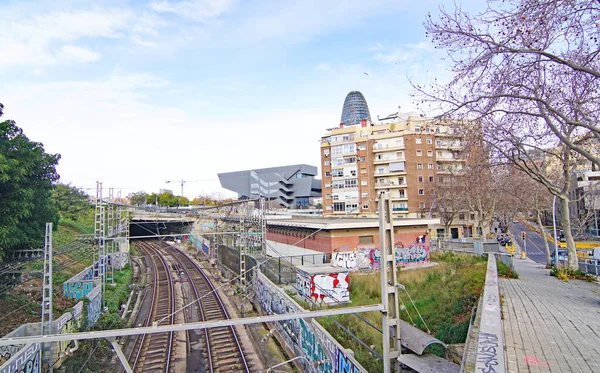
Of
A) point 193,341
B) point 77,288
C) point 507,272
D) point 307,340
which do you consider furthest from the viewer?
point 77,288

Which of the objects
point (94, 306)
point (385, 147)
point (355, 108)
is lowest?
point (94, 306)

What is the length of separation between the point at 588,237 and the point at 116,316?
5079cm

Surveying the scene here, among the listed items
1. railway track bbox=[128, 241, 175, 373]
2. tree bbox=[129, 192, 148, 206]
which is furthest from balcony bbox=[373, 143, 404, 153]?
tree bbox=[129, 192, 148, 206]

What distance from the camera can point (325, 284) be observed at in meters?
18.0

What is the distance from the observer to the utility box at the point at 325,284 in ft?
58.3

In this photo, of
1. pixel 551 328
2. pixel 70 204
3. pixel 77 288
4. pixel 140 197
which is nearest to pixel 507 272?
pixel 551 328

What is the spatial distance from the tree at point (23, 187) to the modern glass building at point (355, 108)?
101 metres

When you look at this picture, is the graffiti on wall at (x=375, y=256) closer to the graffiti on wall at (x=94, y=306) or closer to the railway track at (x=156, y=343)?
the railway track at (x=156, y=343)

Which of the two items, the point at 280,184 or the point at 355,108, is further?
the point at 355,108

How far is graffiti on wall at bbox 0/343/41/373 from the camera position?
9.13 metres

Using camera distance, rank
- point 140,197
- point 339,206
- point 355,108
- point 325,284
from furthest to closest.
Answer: point 355,108 → point 140,197 → point 339,206 → point 325,284

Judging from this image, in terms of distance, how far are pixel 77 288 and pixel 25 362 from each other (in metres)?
9.72

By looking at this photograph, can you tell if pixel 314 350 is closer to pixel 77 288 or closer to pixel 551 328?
pixel 551 328

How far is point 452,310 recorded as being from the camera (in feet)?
38.5
